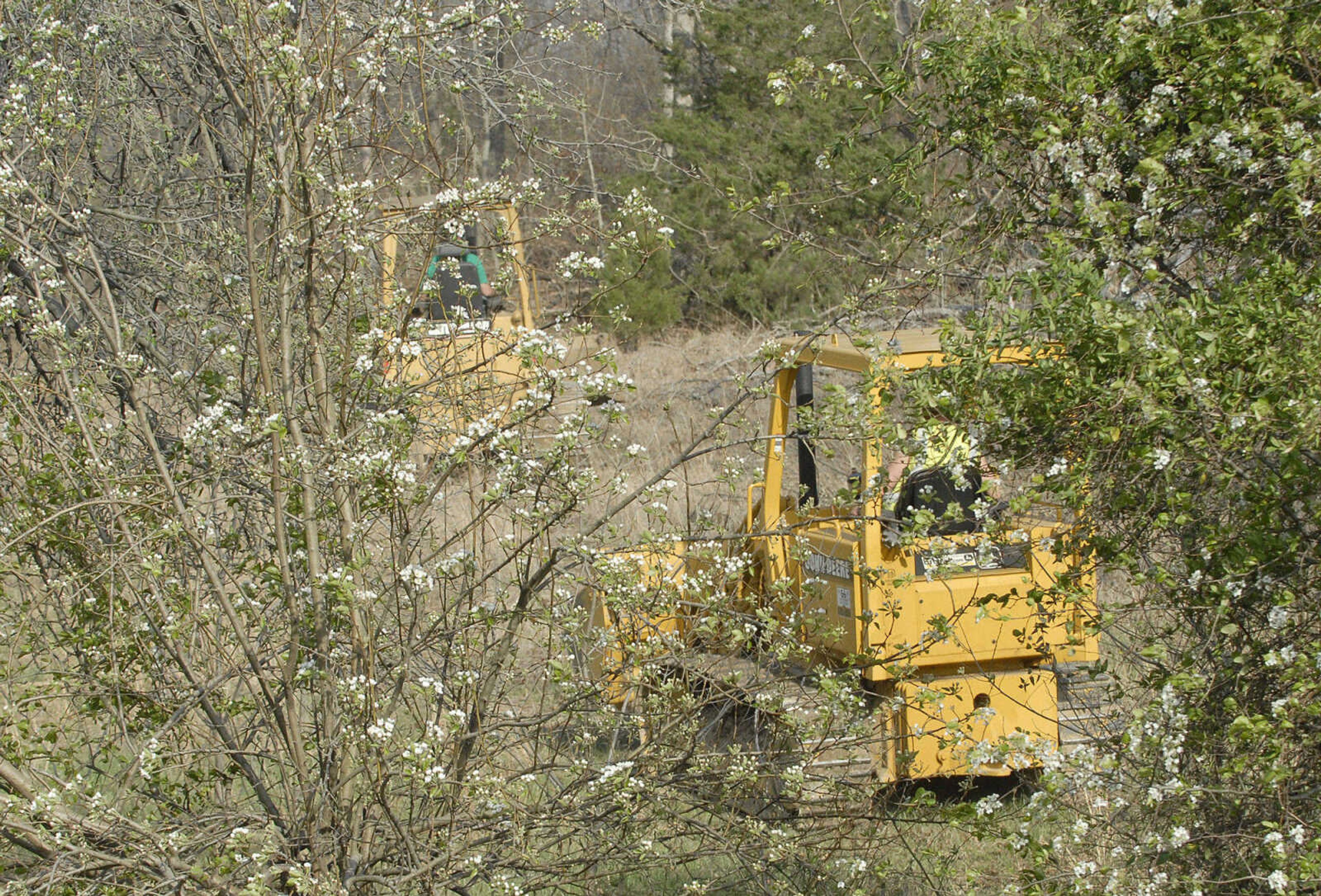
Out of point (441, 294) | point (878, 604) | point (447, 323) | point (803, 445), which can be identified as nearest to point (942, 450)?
point (447, 323)

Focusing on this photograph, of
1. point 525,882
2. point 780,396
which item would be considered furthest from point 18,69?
point 780,396

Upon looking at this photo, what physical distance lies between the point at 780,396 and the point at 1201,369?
3572 millimetres

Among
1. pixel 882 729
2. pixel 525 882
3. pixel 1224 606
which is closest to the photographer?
pixel 1224 606

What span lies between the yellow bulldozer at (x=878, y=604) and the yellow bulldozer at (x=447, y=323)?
27.9 inches

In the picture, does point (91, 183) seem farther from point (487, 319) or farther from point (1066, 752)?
point (1066, 752)

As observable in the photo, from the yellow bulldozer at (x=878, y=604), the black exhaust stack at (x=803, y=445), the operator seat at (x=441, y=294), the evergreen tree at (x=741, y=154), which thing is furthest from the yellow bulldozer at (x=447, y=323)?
the evergreen tree at (x=741, y=154)

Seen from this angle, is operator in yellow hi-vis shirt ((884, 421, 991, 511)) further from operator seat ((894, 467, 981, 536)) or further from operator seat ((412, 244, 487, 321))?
operator seat ((412, 244, 487, 321))

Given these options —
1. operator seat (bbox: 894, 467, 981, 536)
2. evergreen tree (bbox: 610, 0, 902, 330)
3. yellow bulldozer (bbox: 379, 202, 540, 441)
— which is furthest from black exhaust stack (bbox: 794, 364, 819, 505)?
evergreen tree (bbox: 610, 0, 902, 330)

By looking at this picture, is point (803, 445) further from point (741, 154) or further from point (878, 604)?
point (741, 154)

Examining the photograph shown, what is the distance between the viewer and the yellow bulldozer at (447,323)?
3939mm

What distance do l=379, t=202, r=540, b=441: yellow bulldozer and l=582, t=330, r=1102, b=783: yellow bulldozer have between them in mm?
708

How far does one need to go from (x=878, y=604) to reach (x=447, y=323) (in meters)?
2.68

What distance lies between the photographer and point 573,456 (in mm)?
3758

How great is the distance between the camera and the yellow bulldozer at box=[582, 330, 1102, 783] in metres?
3.53
